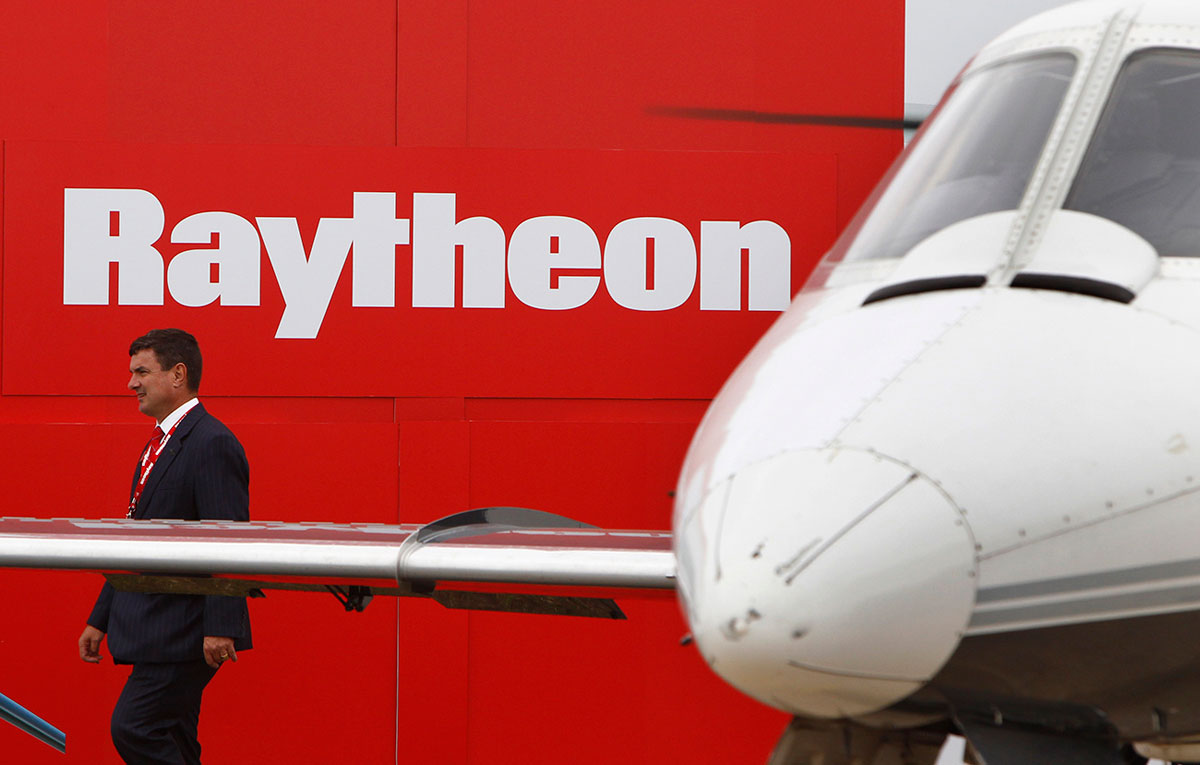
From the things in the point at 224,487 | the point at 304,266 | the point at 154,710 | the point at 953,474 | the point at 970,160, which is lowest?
the point at 154,710

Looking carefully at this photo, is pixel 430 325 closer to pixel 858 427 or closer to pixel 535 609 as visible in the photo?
pixel 535 609

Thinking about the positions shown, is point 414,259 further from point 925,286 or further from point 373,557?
point 925,286

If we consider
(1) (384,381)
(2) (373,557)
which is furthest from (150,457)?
(2) (373,557)

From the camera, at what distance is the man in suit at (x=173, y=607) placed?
4215 mm

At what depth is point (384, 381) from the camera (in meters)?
5.31

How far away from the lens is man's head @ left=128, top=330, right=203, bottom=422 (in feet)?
14.8

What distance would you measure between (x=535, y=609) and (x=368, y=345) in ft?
6.23

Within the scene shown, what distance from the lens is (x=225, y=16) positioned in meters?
5.31

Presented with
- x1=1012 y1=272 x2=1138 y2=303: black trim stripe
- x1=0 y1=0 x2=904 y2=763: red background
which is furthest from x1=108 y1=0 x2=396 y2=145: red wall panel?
x1=1012 y1=272 x2=1138 y2=303: black trim stripe

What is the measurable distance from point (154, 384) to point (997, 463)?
3.35 m

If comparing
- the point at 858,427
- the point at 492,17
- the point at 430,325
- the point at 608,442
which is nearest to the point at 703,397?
the point at 608,442

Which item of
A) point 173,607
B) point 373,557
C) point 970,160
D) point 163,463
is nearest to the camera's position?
point 970,160

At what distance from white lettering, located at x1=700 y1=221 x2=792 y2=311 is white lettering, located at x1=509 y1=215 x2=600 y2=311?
1.50 ft

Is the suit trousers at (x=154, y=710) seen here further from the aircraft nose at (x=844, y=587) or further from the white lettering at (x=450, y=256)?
the aircraft nose at (x=844, y=587)
